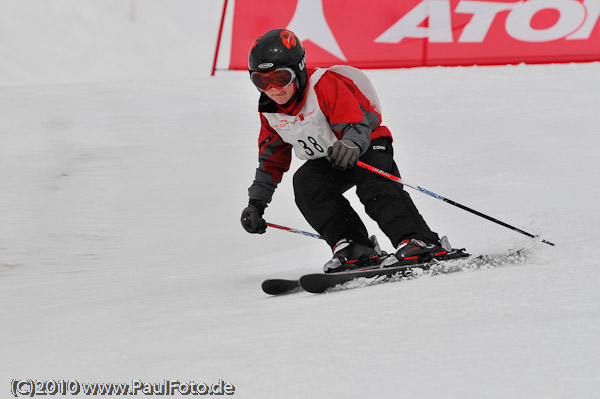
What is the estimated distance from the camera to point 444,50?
7.96m

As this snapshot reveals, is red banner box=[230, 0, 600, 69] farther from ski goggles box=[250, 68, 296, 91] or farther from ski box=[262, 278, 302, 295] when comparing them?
ski box=[262, 278, 302, 295]

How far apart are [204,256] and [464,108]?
3.54 meters

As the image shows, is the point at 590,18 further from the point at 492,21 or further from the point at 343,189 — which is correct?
the point at 343,189

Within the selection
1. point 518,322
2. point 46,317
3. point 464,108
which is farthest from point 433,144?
point 518,322

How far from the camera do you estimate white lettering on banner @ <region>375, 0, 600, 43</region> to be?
7.44 metres

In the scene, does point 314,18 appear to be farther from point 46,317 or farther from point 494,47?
point 46,317

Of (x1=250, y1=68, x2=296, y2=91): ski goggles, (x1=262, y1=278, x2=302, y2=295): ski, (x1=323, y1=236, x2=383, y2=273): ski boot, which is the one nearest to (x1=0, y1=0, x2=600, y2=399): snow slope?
(x1=262, y1=278, x2=302, y2=295): ski

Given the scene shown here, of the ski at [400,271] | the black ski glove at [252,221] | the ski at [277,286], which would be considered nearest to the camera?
the ski at [400,271]

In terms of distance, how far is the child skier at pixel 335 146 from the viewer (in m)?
3.02

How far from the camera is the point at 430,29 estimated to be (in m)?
7.86

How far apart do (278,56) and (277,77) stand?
0.29 ft

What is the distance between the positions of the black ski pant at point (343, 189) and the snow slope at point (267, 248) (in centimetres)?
44

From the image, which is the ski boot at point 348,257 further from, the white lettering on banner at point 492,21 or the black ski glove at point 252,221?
the white lettering on banner at point 492,21

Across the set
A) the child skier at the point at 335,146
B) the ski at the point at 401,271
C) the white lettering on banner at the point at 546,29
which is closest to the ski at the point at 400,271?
the ski at the point at 401,271
